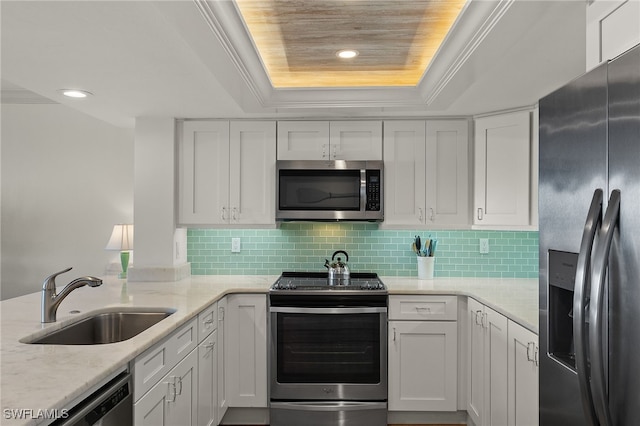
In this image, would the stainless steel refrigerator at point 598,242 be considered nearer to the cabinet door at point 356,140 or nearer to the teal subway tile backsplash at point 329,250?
the cabinet door at point 356,140

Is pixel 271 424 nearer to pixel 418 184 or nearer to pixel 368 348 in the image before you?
pixel 368 348

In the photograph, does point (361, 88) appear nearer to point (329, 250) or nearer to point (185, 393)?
point (329, 250)

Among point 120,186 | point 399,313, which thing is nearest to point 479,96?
point 399,313

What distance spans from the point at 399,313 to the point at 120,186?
2.54m

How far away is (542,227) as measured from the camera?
1.39 m

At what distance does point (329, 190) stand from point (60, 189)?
2370 millimetres

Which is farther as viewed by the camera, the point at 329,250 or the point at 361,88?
the point at 329,250

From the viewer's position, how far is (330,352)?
294cm

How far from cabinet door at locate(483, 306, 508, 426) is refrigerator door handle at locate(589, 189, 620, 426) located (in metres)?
1.29

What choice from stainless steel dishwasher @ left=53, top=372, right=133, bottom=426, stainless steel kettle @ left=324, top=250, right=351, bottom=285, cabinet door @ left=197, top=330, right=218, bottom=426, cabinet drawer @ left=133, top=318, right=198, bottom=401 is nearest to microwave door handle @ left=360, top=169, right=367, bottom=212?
stainless steel kettle @ left=324, top=250, right=351, bottom=285

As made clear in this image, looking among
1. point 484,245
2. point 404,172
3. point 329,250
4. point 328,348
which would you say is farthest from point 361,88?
point 328,348

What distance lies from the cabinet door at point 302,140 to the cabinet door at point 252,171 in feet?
0.23

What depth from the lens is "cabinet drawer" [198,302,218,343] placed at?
244cm

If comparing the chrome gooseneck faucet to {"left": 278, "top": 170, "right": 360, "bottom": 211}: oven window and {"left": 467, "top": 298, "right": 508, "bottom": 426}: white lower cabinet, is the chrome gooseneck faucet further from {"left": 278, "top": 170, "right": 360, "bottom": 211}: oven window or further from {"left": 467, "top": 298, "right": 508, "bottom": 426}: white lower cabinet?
{"left": 467, "top": 298, "right": 508, "bottom": 426}: white lower cabinet
